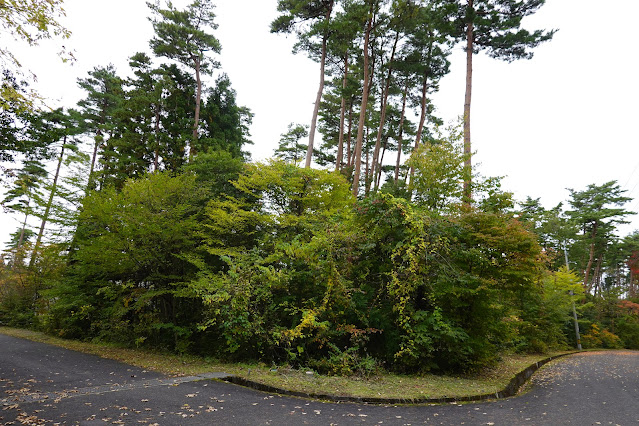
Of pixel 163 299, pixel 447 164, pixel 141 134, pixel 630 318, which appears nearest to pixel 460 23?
pixel 447 164

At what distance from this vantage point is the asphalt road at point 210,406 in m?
4.18

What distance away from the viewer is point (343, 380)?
678cm

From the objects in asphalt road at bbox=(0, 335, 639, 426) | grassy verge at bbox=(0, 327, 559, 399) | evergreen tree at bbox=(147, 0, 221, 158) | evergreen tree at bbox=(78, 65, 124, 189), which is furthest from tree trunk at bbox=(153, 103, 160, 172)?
asphalt road at bbox=(0, 335, 639, 426)

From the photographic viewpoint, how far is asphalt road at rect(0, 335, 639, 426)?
165 inches

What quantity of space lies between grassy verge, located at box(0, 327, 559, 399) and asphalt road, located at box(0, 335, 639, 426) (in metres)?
0.45

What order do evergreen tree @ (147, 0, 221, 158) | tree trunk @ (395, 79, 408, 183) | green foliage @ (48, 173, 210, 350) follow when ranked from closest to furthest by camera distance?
1. green foliage @ (48, 173, 210, 350)
2. evergreen tree @ (147, 0, 221, 158)
3. tree trunk @ (395, 79, 408, 183)

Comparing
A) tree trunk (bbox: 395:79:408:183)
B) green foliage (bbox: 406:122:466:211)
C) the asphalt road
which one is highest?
tree trunk (bbox: 395:79:408:183)

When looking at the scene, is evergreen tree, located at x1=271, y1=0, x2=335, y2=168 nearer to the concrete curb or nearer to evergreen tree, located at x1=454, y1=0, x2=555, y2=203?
evergreen tree, located at x1=454, y1=0, x2=555, y2=203

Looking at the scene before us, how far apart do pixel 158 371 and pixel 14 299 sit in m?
16.2

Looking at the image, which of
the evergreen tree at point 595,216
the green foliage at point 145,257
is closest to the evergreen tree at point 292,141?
the green foliage at point 145,257

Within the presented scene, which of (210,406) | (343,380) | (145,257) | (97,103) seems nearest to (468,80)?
(343,380)

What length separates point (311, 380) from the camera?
662 centimetres

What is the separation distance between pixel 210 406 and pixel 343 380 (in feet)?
9.60

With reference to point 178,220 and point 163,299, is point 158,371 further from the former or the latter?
point 178,220
